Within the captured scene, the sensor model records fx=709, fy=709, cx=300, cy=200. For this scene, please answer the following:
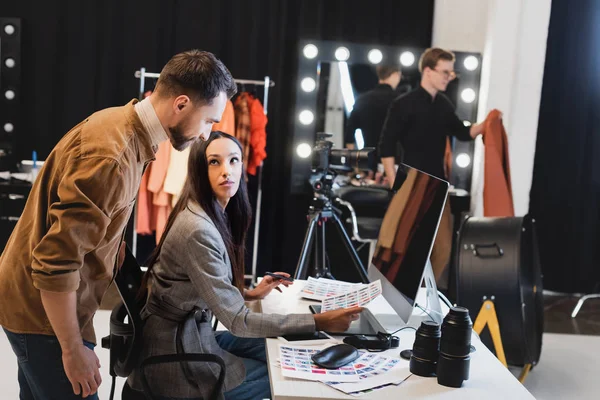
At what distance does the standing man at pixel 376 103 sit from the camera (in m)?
4.76

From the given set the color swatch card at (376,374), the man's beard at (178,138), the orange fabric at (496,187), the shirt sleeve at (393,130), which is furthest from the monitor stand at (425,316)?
the shirt sleeve at (393,130)

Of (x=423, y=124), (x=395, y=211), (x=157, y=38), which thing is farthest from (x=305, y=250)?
(x=157, y=38)

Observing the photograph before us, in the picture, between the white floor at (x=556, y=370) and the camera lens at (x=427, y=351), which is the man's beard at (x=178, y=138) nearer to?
the camera lens at (x=427, y=351)

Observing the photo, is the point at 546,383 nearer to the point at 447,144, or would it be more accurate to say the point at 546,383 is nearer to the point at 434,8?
the point at 447,144

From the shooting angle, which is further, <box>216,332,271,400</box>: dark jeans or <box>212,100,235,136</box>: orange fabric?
<box>212,100,235,136</box>: orange fabric

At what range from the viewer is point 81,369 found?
4.79ft

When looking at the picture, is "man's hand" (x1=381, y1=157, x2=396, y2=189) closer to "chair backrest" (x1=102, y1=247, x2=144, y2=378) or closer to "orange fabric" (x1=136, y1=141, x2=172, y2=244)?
"orange fabric" (x1=136, y1=141, x2=172, y2=244)

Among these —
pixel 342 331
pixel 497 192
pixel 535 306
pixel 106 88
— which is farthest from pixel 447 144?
pixel 342 331

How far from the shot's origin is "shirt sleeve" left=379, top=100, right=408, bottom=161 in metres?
4.70

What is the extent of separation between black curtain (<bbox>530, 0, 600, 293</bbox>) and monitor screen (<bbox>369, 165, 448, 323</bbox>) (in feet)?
9.89

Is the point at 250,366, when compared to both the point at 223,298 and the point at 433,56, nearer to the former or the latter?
the point at 223,298

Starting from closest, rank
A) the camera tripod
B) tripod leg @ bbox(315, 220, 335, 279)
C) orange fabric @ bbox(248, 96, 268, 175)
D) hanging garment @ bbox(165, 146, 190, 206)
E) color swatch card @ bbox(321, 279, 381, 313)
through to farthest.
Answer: color swatch card @ bbox(321, 279, 381, 313) < the camera tripod < tripod leg @ bbox(315, 220, 335, 279) < hanging garment @ bbox(165, 146, 190, 206) < orange fabric @ bbox(248, 96, 268, 175)

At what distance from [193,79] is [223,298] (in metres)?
0.59

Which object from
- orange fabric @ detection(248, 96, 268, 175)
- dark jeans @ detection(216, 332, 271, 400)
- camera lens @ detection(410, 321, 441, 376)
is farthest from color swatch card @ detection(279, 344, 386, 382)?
orange fabric @ detection(248, 96, 268, 175)
